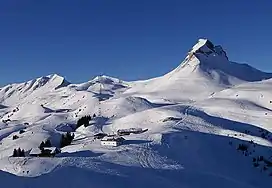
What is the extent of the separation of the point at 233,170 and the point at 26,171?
23.5 m

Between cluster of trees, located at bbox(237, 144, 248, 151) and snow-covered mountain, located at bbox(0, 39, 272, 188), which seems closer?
snow-covered mountain, located at bbox(0, 39, 272, 188)

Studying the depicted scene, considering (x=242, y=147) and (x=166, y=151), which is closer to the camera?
(x=166, y=151)

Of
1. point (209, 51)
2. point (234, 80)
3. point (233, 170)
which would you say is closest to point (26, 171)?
point (233, 170)

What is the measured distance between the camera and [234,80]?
536ft

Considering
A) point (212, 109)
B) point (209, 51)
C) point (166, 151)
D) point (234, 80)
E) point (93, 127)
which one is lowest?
point (166, 151)

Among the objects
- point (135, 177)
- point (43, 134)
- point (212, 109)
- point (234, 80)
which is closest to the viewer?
point (135, 177)

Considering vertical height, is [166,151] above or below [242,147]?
below

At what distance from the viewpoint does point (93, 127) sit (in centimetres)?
8025

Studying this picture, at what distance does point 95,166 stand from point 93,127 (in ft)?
135

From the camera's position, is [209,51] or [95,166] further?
[209,51]

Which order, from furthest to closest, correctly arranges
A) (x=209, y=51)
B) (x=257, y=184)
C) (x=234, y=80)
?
1. (x=209, y=51)
2. (x=234, y=80)
3. (x=257, y=184)

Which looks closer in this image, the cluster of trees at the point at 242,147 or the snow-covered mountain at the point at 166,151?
the snow-covered mountain at the point at 166,151

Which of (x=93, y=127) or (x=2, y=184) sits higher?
(x=93, y=127)

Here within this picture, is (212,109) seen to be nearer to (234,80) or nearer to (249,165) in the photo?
(249,165)
